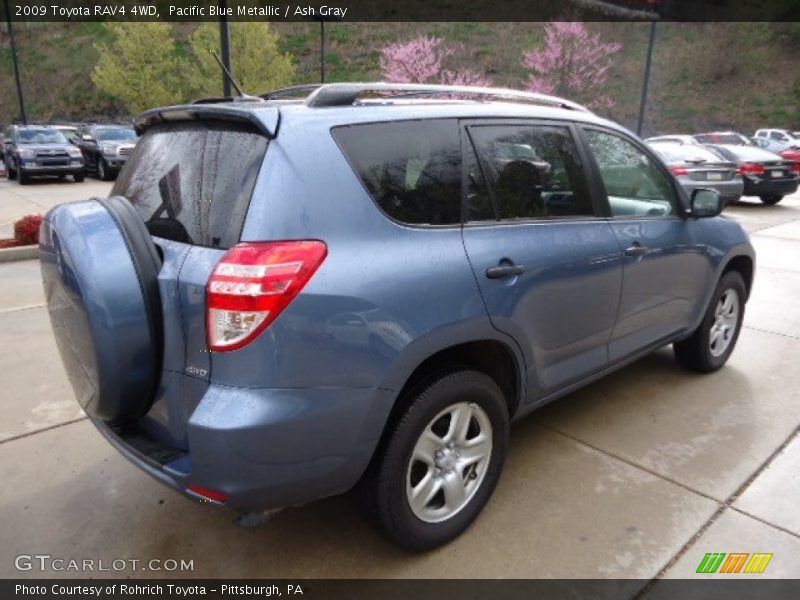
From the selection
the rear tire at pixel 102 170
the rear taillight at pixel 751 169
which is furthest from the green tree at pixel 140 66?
the rear taillight at pixel 751 169

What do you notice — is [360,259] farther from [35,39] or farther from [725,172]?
[35,39]

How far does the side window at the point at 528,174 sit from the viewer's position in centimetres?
252

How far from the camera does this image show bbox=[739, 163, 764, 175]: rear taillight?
1412cm

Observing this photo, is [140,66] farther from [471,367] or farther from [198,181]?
[471,367]

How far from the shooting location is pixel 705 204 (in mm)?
3580

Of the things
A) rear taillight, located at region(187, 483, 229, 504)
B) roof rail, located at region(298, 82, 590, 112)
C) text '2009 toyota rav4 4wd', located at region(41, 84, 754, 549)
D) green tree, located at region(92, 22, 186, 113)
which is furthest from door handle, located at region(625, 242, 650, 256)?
green tree, located at region(92, 22, 186, 113)

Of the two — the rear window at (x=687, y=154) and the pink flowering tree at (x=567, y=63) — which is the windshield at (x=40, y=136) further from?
the pink flowering tree at (x=567, y=63)

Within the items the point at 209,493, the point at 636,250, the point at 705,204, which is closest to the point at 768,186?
the point at 705,204

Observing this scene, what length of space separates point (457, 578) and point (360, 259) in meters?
1.29

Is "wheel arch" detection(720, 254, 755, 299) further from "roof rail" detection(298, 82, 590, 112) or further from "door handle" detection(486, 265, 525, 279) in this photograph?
"door handle" detection(486, 265, 525, 279)

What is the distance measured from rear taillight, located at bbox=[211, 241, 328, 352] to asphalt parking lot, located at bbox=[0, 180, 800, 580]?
1.09 m

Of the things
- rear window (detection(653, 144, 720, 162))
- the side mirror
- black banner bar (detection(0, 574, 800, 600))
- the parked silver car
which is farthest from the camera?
rear window (detection(653, 144, 720, 162))

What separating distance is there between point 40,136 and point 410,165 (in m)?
19.4

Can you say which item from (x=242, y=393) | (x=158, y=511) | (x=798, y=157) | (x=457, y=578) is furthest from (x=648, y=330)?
(x=798, y=157)
